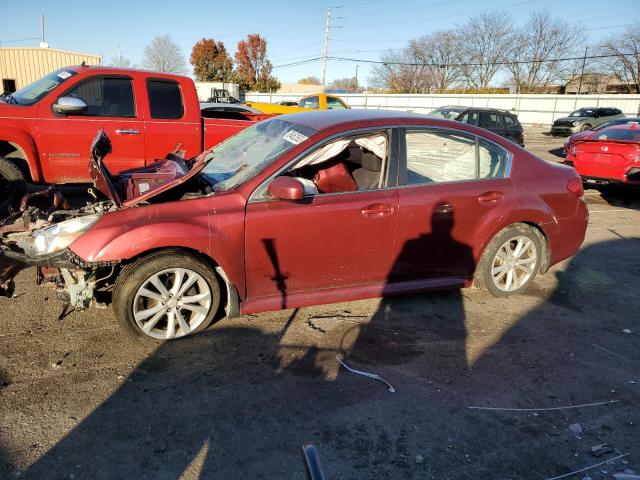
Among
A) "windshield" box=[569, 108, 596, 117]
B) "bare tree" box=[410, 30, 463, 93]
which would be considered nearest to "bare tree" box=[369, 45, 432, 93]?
"bare tree" box=[410, 30, 463, 93]

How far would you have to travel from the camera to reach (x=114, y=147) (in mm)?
6523

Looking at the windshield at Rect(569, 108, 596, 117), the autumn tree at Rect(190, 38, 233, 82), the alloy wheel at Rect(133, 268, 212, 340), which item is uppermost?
the autumn tree at Rect(190, 38, 233, 82)

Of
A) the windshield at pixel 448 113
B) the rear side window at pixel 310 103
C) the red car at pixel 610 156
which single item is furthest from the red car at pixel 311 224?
the rear side window at pixel 310 103

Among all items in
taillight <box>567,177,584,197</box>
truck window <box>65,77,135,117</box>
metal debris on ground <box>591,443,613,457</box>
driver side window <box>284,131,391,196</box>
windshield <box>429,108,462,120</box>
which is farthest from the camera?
windshield <box>429,108,462,120</box>

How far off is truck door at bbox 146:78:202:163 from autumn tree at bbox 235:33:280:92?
56.2 m

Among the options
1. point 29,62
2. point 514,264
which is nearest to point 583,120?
point 514,264

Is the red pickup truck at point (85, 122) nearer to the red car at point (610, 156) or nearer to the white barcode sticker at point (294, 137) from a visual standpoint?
the white barcode sticker at point (294, 137)

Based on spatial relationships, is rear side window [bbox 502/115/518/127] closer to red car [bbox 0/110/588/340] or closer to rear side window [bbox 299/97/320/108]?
rear side window [bbox 299/97/320/108]

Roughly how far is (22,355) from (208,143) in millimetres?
4422

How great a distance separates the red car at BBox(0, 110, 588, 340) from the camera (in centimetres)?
345

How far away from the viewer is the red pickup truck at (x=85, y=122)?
606cm

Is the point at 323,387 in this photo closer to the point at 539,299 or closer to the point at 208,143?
the point at 539,299

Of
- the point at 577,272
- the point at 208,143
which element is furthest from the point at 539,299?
the point at 208,143

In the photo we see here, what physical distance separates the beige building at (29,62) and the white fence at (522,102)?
50.5 feet
